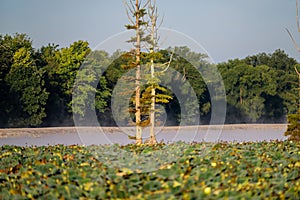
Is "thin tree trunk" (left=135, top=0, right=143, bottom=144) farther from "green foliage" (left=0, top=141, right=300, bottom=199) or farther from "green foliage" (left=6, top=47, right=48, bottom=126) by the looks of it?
"green foliage" (left=6, top=47, right=48, bottom=126)

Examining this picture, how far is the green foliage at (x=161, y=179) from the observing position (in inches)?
145

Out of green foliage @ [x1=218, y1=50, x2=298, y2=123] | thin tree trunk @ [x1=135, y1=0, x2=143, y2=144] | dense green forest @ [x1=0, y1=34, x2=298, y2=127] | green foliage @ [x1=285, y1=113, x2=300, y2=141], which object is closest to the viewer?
green foliage @ [x1=285, y1=113, x2=300, y2=141]

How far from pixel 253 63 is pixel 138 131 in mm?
21994

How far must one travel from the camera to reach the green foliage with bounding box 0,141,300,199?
12.1ft

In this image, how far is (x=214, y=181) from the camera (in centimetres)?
405

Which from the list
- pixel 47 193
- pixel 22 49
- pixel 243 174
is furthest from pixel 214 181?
pixel 22 49

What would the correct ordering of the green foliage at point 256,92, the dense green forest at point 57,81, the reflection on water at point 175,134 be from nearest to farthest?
the reflection on water at point 175,134, the dense green forest at point 57,81, the green foliage at point 256,92

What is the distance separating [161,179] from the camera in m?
4.07

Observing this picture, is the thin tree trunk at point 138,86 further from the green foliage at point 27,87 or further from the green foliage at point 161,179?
the green foliage at point 27,87

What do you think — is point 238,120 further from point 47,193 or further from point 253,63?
point 47,193

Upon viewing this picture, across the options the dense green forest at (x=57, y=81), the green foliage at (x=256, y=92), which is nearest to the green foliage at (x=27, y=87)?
the dense green forest at (x=57, y=81)

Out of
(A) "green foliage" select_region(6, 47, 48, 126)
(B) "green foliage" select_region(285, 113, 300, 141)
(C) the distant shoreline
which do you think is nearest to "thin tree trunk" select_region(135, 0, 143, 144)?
(B) "green foliage" select_region(285, 113, 300, 141)

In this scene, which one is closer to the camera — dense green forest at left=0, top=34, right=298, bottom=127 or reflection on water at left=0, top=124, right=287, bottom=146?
reflection on water at left=0, top=124, right=287, bottom=146

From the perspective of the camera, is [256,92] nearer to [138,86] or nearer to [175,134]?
[175,134]
